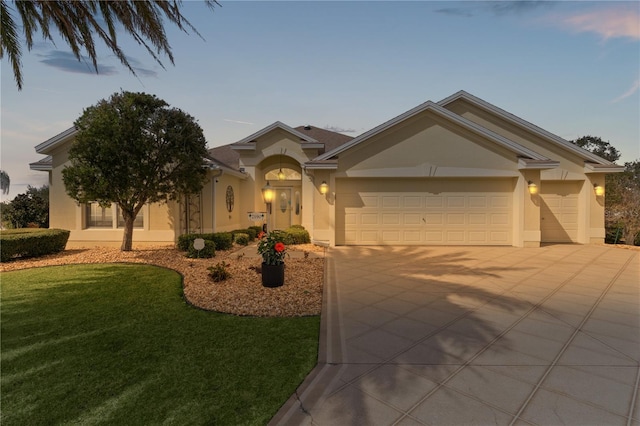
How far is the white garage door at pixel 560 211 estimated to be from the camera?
518 inches

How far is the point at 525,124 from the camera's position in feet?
44.7

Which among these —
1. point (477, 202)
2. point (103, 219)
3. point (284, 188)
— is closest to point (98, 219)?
point (103, 219)

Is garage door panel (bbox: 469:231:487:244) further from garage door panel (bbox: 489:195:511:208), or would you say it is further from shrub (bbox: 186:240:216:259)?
shrub (bbox: 186:240:216:259)

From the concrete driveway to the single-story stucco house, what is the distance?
186 inches

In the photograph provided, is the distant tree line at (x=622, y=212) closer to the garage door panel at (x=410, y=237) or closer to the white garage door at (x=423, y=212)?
the white garage door at (x=423, y=212)

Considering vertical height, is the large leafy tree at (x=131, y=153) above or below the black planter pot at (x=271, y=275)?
above

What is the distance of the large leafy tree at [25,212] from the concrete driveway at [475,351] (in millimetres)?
17697

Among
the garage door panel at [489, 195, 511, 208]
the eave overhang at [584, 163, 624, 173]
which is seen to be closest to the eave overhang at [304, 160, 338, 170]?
the garage door panel at [489, 195, 511, 208]

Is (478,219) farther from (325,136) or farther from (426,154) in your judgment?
(325,136)

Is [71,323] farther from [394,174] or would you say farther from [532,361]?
[394,174]

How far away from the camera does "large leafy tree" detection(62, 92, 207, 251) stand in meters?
9.26

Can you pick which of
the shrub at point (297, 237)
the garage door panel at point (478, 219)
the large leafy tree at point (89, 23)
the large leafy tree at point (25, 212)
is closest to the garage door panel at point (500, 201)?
the garage door panel at point (478, 219)

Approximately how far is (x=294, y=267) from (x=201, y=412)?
588cm

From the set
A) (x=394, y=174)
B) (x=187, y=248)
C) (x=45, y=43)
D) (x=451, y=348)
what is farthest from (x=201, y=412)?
(x=394, y=174)
